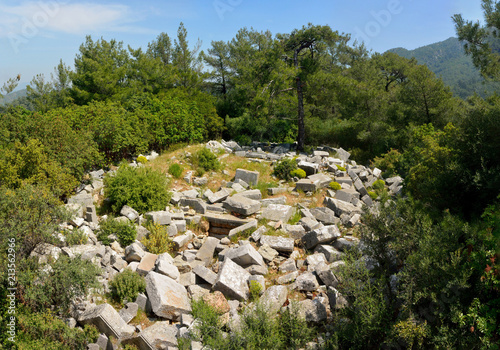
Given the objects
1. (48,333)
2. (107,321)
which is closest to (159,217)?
(107,321)

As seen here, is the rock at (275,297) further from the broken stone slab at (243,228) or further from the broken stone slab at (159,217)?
the broken stone slab at (159,217)

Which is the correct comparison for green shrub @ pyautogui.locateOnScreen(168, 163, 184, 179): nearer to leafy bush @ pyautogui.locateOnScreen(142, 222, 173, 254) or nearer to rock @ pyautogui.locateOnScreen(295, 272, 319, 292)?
leafy bush @ pyautogui.locateOnScreen(142, 222, 173, 254)

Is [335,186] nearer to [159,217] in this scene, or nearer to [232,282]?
[159,217]

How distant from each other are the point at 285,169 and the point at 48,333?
11.2 meters

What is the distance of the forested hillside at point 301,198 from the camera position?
18.1ft

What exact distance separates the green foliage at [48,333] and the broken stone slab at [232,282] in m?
2.58

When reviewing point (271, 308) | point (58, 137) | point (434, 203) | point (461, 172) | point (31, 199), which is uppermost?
point (58, 137)

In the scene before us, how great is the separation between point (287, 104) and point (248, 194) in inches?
451

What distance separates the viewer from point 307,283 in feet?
24.6

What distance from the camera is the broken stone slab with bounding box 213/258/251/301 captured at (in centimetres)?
744

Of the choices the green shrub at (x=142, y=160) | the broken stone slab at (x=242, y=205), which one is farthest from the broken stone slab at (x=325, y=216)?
the green shrub at (x=142, y=160)

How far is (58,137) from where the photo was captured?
1241cm

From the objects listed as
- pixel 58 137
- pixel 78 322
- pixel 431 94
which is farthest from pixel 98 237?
pixel 431 94

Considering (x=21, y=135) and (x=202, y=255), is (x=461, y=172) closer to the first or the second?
(x=202, y=255)
